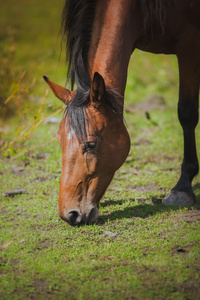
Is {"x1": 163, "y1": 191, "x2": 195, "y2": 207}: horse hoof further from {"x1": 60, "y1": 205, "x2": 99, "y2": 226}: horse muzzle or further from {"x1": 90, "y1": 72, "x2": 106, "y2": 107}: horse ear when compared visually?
{"x1": 90, "y1": 72, "x2": 106, "y2": 107}: horse ear

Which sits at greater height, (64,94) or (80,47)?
(80,47)

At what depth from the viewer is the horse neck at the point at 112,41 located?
3.15 m

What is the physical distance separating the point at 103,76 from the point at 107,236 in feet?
4.29

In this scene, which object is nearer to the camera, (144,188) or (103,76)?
(103,76)

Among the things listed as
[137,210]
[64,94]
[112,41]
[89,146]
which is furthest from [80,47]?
[137,210]

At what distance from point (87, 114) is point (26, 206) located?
1.31m

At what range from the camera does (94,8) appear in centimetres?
325

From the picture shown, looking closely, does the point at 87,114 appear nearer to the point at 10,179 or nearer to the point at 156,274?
the point at 156,274

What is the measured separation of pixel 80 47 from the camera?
3156 mm

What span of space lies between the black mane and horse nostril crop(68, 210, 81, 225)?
1.92ft

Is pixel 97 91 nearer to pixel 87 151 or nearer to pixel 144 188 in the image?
pixel 87 151

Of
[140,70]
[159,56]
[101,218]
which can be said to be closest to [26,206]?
[101,218]

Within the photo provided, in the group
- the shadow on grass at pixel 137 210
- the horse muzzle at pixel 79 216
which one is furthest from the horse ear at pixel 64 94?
the shadow on grass at pixel 137 210

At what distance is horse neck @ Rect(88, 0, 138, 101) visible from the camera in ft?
10.3
